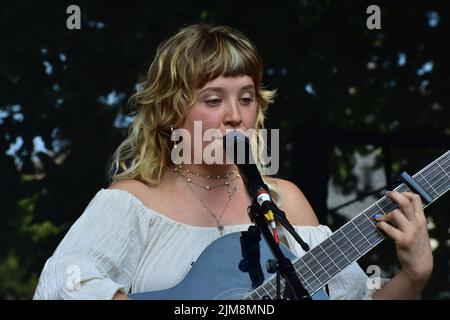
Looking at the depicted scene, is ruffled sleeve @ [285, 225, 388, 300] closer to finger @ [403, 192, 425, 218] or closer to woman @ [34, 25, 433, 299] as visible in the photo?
woman @ [34, 25, 433, 299]

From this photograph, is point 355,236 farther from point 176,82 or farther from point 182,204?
point 176,82

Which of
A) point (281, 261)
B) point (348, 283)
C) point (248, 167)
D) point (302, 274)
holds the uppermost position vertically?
point (248, 167)

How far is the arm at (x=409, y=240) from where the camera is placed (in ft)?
7.64

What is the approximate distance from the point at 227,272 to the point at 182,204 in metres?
0.32

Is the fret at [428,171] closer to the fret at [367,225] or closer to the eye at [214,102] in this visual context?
the fret at [367,225]

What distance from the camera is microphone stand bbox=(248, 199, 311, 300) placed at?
2016 mm

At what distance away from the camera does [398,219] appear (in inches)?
92.5

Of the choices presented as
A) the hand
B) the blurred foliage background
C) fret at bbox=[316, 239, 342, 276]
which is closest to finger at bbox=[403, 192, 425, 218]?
the hand

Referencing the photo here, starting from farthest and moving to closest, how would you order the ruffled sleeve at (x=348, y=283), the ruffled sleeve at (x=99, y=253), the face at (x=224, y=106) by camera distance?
the ruffled sleeve at (x=348, y=283), the face at (x=224, y=106), the ruffled sleeve at (x=99, y=253)

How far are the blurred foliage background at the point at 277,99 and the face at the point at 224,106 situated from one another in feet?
5.26

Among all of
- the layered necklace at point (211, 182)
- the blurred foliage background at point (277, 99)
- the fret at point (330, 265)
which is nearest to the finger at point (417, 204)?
the fret at point (330, 265)

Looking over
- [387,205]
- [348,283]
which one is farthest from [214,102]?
[348,283]

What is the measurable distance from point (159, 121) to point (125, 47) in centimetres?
176
